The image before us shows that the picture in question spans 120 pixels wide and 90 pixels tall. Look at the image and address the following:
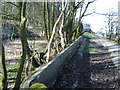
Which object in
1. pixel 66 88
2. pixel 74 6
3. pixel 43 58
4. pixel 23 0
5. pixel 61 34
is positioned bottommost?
pixel 66 88

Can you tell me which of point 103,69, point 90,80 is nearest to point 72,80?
point 90,80

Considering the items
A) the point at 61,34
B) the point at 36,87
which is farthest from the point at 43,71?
the point at 61,34

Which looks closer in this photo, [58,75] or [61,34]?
[58,75]

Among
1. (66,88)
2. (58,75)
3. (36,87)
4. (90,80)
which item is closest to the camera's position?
(36,87)

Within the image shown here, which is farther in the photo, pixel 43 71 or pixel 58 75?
pixel 58 75

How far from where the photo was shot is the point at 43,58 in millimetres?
7738

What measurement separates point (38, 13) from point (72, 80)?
9880 mm

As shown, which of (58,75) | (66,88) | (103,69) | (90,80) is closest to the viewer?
(66,88)

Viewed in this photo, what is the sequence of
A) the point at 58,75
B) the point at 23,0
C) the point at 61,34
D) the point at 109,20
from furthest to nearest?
1. the point at 109,20
2. the point at 61,34
3. the point at 58,75
4. the point at 23,0

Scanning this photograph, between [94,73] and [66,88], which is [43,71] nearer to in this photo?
[66,88]

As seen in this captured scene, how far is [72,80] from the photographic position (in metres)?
6.05

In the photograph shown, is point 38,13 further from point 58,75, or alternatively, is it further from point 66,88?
point 66,88

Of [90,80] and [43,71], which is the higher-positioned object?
[43,71]

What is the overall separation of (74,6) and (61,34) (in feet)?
11.1
